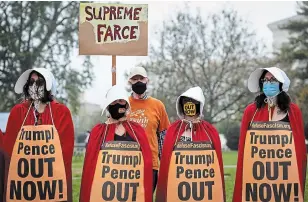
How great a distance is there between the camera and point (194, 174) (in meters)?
5.76

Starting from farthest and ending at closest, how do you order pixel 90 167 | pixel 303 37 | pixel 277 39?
pixel 277 39
pixel 303 37
pixel 90 167

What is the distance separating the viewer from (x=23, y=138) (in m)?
5.86

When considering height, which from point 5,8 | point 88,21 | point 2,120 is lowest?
point 2,120

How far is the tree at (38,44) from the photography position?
24.9m

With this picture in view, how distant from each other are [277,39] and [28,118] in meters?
29.4

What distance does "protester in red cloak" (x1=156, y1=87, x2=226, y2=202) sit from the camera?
5.89 meters

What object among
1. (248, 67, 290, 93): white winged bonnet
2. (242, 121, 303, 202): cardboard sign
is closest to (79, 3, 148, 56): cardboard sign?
(248, 67, 290, 93): white winged bonnet

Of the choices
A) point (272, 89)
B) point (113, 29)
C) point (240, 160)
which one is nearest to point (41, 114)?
point (113, 29)

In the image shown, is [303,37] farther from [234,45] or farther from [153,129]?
[153,129]

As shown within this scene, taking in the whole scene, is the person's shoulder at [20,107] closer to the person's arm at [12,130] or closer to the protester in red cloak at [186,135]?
the person's arm at [12,130]

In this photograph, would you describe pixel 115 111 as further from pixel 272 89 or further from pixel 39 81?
pixel 272 89

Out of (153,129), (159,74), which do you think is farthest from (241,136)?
(159,74)

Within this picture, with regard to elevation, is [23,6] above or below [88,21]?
above

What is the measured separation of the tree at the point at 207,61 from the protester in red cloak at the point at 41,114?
848 inches
